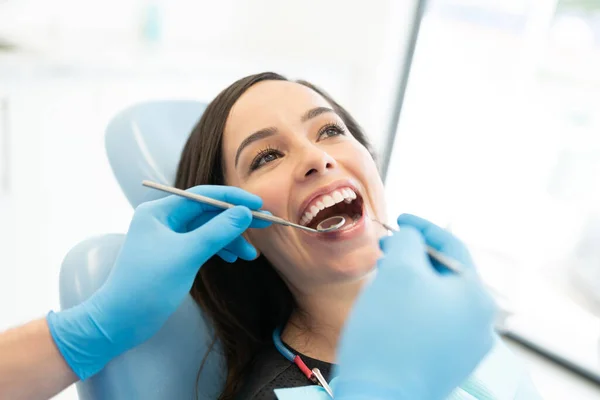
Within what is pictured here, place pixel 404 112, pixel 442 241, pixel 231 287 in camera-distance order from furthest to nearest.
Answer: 1. pixel 404 112
2. pixel 231 287
3. pixel 442 241

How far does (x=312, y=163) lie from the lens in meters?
0.96

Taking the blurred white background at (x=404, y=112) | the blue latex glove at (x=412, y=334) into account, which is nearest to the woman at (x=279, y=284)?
the blue latex glove at (x=412, y=334)

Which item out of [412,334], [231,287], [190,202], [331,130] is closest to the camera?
[412,334]

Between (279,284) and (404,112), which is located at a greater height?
(404,112)

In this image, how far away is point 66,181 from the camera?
1.70 metres

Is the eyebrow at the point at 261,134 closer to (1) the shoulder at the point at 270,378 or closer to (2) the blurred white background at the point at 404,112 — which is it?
(1) the shoulder at the point at 270,378

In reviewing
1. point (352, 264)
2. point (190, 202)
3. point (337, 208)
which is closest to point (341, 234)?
point (352, 264)

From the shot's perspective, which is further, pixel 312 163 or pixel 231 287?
pixel 231 287

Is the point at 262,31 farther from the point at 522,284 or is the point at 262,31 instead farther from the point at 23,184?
the point at 522,284

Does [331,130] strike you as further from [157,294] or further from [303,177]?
[157,294]

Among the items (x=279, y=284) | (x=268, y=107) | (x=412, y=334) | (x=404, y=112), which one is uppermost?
(x=268, y=107)

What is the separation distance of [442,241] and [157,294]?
19.4 inches

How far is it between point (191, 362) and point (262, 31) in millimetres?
2212

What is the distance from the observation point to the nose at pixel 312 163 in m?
0.96
